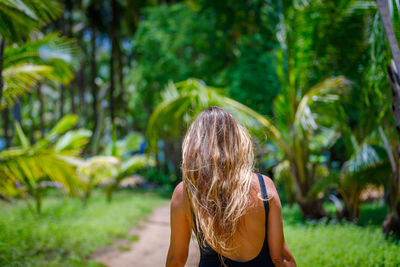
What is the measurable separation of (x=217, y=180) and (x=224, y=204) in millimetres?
133

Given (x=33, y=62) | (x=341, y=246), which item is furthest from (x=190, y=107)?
(x=341, y=246)

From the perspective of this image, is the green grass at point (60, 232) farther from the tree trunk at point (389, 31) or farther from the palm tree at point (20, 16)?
the tree trunk at point (389, 31)

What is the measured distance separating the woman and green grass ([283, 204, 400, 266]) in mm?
2111

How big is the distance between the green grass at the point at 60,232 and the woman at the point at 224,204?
3233mm

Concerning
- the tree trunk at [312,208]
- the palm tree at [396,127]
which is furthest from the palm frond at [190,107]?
the palm tree at [396,127]

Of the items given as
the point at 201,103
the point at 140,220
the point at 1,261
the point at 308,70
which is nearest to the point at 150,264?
the point at 1,261

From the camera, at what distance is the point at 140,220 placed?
7.77 m

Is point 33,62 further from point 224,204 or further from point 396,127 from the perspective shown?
point 396,127

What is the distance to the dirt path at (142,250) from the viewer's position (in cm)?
474

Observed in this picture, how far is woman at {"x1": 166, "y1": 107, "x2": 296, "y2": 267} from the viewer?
1.55 m

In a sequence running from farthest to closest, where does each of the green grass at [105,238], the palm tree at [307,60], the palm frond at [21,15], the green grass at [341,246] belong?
the palm tree at [307,60] → the green grass at [105,238] → the palm frond at [21,15] → the green grass at [341,246]

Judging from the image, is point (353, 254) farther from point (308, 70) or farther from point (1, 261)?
point (1, 261)

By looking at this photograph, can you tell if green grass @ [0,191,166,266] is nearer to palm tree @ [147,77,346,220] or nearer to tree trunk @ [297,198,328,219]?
palm tree @ [147,77,346,220]

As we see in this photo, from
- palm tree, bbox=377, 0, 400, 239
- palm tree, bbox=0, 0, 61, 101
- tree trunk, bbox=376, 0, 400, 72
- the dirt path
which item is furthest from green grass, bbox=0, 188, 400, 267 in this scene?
palm tree, bbox=0, 0, 61, 101
